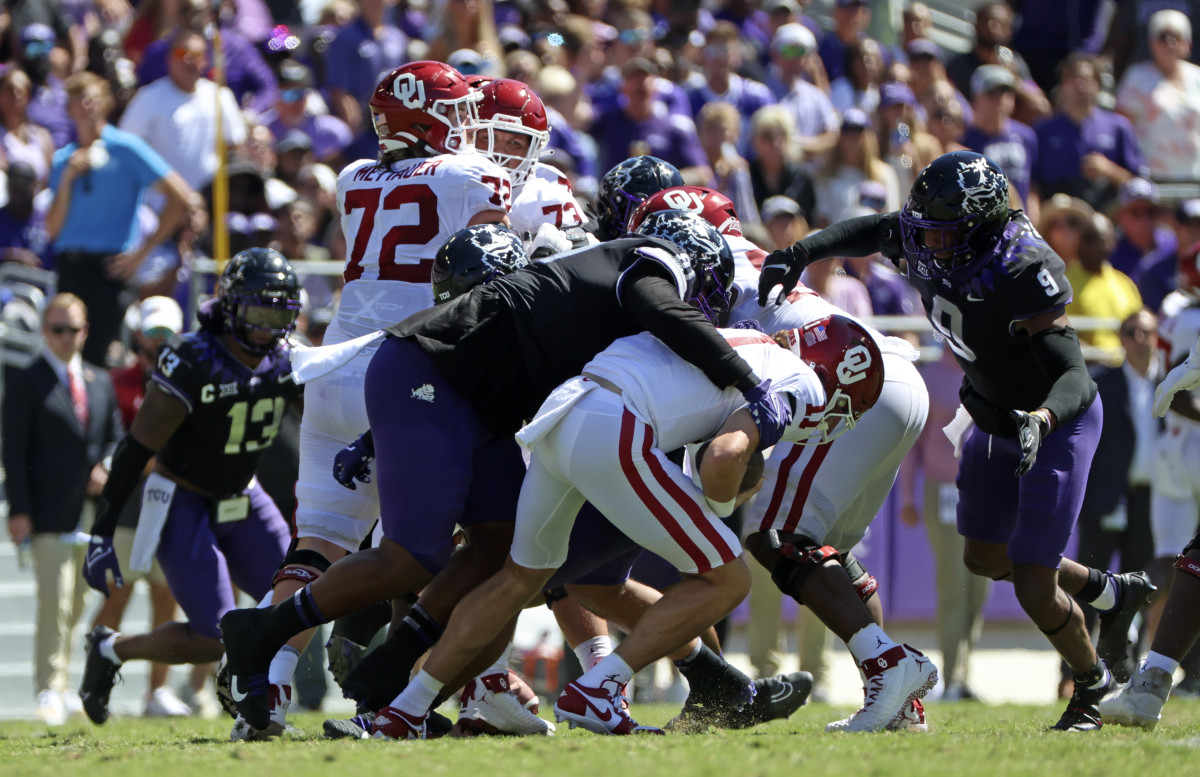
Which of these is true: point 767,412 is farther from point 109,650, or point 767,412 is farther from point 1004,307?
point 109,650

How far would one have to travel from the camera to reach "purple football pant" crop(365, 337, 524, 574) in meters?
5.09

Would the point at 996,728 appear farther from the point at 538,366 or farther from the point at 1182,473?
the point at 1182,473

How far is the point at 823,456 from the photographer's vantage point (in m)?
5.77

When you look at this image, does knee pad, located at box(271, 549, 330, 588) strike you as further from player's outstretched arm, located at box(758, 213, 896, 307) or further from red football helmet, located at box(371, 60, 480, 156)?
player's outstretched arm, located at box(758, 213, 896, 307)

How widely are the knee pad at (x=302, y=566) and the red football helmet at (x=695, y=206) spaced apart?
1.72m

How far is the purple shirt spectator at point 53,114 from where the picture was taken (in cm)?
1094

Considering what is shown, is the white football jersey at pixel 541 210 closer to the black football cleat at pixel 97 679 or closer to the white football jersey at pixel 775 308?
the white football jersey at pixel 775 308

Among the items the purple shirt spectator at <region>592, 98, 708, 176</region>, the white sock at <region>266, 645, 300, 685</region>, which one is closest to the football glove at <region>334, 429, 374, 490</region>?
the white sock at <region>266, 645, 300, 685</region>

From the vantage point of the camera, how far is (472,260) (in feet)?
18.0

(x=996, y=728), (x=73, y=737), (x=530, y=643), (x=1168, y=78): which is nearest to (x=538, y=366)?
(x=996, y=728)

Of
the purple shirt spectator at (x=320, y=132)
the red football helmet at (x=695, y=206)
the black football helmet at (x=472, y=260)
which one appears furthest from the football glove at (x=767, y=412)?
the purple shirt spectator at (x=320, y=132)

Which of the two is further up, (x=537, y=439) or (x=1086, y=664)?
(x=537, y=439)

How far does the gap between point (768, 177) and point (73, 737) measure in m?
6.67

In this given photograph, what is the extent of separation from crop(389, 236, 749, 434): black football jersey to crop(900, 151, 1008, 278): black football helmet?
3.37 feet
